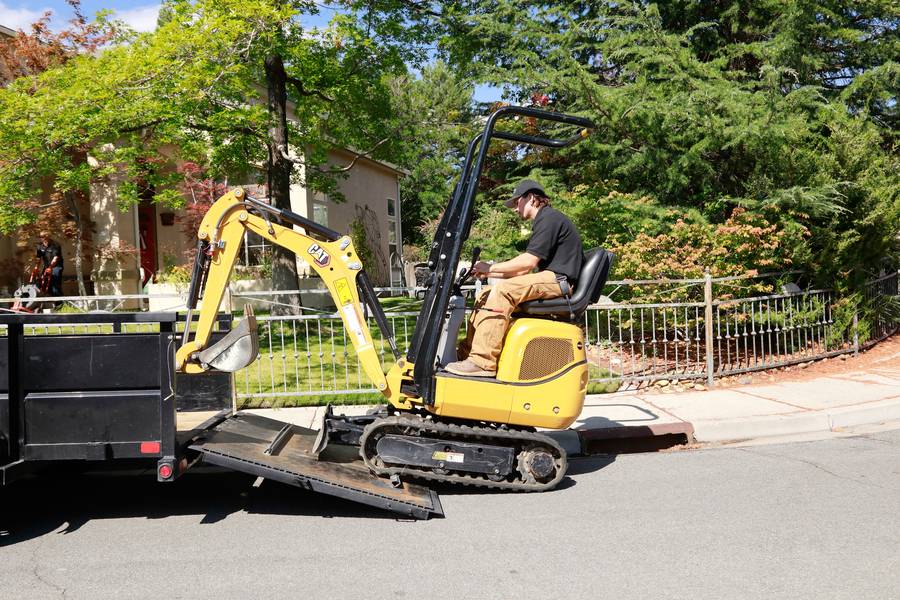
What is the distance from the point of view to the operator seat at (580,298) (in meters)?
5.69

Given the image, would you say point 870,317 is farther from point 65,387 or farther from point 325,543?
point 65,387

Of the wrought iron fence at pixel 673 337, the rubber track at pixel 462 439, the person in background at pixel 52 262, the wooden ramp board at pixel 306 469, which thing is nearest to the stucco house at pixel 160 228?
the person in background at pixel 52 262

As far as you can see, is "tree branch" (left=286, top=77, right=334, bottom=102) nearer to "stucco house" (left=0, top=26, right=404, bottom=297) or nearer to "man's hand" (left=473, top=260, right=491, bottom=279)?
"stucco house" (left=0, top=26, right=404, bottom=297)

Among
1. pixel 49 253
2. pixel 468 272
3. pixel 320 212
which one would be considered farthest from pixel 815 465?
pixel 320 212

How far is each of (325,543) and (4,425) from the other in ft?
6.84

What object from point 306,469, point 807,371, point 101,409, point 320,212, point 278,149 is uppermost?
point 278,149

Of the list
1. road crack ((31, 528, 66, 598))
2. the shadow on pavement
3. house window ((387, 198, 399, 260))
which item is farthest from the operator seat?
house window ((387, 198, 399, 260))

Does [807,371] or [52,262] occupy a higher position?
[52,262]

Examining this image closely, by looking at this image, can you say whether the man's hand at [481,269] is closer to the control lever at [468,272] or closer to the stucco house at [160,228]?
the control lever at [468,272]

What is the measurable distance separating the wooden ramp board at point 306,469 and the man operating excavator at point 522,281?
100 centimetres

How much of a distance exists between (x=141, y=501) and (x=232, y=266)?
1.87 meters

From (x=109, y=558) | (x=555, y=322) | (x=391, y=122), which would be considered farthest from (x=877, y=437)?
(x=391, y=122)

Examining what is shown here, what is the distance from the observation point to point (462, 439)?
5512 millimetres

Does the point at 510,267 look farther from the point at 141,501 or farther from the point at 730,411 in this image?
the point at 730,411
